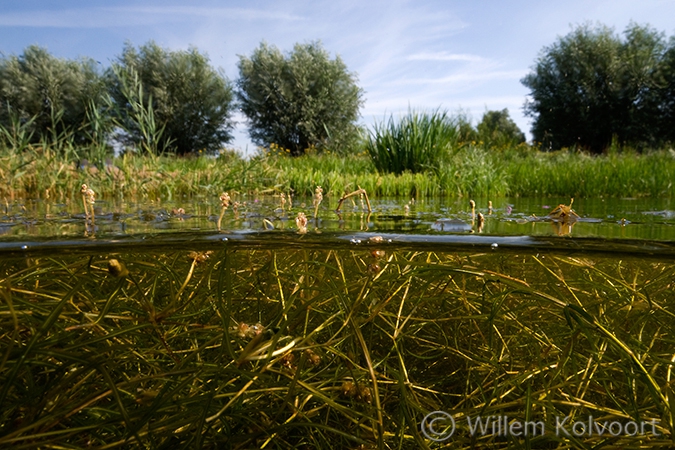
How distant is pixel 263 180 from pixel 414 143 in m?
3.73

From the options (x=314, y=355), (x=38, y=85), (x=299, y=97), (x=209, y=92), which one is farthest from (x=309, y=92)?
(x=314, y=355)

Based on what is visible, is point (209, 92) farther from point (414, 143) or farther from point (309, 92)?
point (414, 143)

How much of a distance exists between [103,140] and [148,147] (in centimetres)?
55

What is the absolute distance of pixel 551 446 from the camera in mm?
1762

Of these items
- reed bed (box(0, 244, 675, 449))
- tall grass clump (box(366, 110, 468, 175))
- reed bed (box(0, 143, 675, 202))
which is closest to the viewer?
reed bed (box(0, 244, 675, 449))

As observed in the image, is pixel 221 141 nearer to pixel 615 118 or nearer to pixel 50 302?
pixel 615 118

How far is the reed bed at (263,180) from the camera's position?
627 centimetres

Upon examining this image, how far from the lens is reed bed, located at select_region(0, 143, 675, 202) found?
6.27 meters

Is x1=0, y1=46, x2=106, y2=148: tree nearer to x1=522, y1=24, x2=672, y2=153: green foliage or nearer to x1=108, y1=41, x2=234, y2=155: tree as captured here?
x1=108, y1=41, x2=234, y2=155: tree

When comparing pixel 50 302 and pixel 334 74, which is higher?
pixel 334 74

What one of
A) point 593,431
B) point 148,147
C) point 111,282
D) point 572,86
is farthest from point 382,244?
point 572,86

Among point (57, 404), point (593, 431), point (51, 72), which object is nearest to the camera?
point (57, 404)

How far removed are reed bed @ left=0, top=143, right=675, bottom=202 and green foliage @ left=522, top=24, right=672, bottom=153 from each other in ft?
68.6

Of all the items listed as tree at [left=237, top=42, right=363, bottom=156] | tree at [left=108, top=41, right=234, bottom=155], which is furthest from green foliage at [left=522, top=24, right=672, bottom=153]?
tree at [left=108, top=41, right=234, bottom=155]
